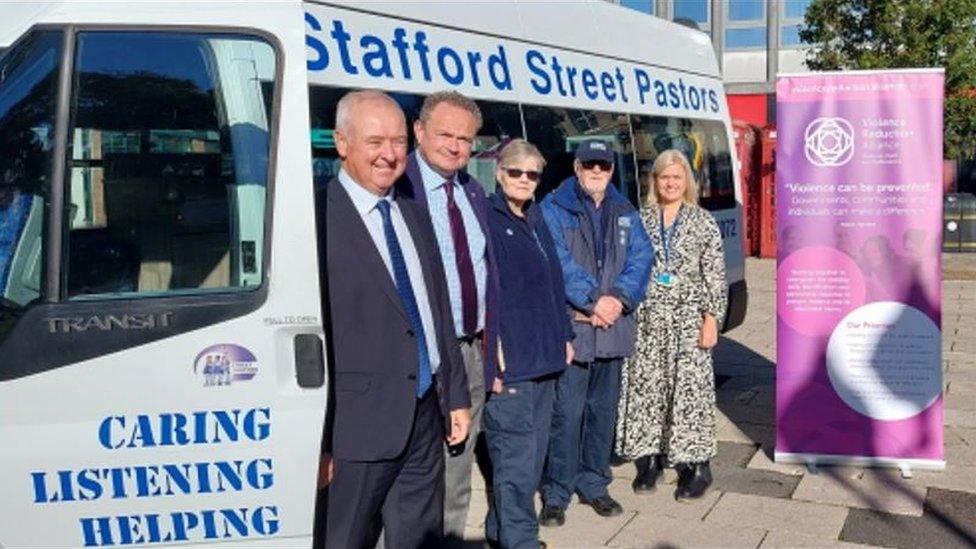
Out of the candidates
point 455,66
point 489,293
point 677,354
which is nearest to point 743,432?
point 677,354

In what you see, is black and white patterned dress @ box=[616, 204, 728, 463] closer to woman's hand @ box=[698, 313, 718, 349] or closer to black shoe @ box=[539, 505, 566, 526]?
woman's hand @ box=[698, 313, 718, 349]

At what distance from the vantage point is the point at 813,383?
5492 millimetres

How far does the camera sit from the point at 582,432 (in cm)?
485

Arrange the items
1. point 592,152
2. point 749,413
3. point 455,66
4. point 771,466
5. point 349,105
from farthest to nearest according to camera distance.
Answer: point 749,413 → point 771,466 → point 455,66 → point 592,152 → point 349,105

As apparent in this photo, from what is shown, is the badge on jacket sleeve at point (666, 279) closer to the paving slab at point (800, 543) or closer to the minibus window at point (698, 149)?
the paving slab at point (800, 543)

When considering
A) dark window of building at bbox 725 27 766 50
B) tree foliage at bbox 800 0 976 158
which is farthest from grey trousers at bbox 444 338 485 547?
dark window of building at bbox 725 27 766 50

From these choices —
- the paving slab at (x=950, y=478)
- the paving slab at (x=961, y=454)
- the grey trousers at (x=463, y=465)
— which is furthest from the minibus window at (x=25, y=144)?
the paving slab at (x=961, y=454)

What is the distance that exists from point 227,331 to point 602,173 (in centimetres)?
211

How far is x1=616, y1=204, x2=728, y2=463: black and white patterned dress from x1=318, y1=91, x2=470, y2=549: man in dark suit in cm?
213

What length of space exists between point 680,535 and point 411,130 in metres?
2.17

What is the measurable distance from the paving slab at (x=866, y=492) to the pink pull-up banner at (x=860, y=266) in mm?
161

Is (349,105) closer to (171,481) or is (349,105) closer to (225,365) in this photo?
(225,365)

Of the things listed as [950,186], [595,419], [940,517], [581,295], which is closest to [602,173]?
[581,295]

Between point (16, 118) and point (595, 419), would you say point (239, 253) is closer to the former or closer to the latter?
point (16, 118)
